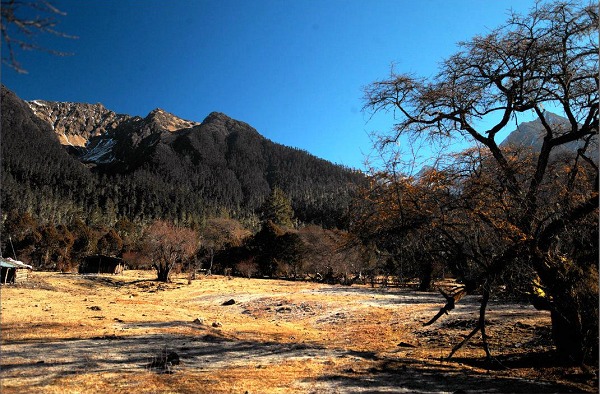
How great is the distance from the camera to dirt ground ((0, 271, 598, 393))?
7.10 metres

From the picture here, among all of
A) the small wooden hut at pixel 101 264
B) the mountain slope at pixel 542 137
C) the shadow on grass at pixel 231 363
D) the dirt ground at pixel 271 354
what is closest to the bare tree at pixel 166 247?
the small wooden hut at pixel 101 264

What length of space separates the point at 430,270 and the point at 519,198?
181 inches

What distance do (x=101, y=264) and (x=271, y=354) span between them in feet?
203

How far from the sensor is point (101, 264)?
2450 inches

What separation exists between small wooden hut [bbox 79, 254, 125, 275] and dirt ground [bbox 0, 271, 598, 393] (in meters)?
45.9

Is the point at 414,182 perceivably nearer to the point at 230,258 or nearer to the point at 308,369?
the point at 308,369

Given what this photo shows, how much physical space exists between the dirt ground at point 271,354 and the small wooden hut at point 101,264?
45922 millimetres

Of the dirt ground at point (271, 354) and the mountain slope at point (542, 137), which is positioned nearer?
the dirt ground at point (271, 354)

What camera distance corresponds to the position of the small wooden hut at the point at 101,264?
202 ft

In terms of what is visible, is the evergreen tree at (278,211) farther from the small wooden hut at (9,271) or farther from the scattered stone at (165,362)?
the scattered stone at (165,362)

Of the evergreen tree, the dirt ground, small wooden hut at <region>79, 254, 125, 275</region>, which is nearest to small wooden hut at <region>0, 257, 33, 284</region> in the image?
the dirt ground

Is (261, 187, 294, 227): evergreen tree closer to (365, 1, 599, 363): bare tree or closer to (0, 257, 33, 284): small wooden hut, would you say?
(0, 257, 33, 284): small wooden hut

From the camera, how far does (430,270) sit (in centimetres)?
1126

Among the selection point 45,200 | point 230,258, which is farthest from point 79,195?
point 230,258
